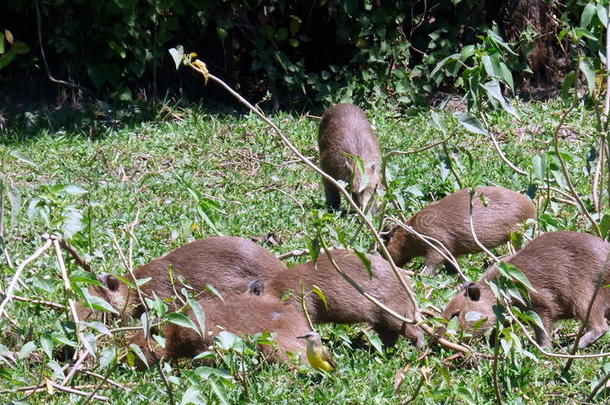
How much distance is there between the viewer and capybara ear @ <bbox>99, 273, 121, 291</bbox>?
5.11 metres

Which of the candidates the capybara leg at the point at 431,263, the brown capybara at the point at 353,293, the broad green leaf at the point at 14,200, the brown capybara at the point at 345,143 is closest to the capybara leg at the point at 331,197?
the brown capybara at the point at 345,143

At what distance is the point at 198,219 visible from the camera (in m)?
6.54

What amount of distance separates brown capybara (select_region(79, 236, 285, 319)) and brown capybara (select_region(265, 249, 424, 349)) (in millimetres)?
→ 314

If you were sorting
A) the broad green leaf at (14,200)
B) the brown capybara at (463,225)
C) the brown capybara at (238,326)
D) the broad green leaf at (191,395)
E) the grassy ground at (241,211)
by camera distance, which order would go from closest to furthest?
the broad green leaf at (14,200), the broad green leaf at (191,395), the grassy ground at (241,211), the brown capybara at (238,326), the brown capybara at (463,225)

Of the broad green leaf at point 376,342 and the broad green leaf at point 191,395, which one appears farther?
the broad green leaf at point 376,342

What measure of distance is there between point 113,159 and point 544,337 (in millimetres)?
4198

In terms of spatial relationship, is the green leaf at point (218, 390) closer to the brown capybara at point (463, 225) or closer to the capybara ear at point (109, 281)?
the capybara ear at point (109, 281)

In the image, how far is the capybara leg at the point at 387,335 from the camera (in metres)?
4.77

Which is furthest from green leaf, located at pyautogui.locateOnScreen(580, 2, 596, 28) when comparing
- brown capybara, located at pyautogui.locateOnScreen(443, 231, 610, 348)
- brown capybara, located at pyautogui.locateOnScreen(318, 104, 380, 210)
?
brown capybara, located at pyautogui.locateOnScreen(318, 104, 380, 210)

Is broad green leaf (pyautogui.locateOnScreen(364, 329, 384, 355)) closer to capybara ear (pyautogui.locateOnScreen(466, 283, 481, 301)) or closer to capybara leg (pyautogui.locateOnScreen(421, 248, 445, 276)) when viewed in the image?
capybara ear (pyautogui.locateOnScreen(466, 283, 481, 301))

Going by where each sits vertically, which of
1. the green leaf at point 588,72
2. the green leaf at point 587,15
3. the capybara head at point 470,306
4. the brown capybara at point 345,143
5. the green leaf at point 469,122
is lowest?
the brown capybara at point 345,143

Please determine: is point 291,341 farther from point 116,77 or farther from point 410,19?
point 410,19

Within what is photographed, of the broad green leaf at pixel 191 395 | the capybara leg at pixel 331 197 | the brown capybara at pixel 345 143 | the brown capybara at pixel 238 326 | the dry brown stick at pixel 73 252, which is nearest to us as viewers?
the broad green leaf at pixel 191 395

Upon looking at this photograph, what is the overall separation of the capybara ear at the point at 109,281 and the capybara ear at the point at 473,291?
5.87 ft
